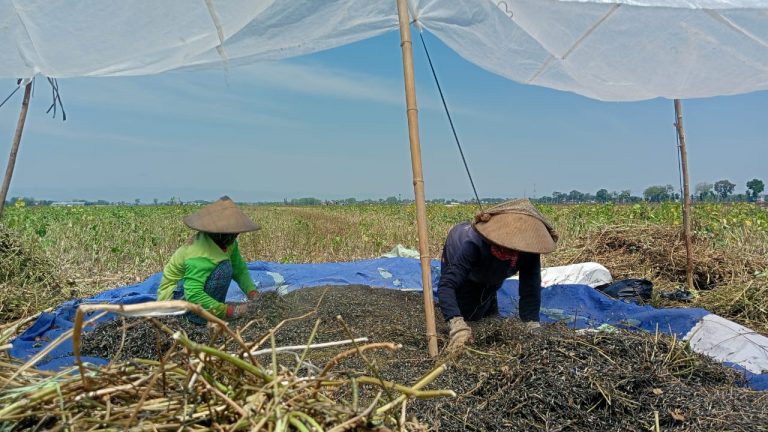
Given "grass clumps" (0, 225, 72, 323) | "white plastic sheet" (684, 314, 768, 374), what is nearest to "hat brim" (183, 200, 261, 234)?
"grass clumps" (0, 225, 72, 323)

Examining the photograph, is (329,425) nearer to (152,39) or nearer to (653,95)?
(152,39)

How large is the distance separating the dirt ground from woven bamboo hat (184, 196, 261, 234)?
25.0 inches

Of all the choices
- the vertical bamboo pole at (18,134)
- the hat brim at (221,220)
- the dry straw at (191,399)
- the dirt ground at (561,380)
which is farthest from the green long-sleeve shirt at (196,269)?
the dry straw at (191,399)

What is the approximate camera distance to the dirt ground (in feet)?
7.22

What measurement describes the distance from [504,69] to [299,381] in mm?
3558

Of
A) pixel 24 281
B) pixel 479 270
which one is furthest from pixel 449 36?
pixel 24 281

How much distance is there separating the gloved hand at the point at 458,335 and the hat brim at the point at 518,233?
1.56 feet

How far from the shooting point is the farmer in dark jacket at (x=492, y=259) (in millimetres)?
3096

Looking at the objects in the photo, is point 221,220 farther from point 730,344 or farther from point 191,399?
point 730,344

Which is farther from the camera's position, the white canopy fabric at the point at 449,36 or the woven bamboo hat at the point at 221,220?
the woven bamboo hat at the point at 221,220

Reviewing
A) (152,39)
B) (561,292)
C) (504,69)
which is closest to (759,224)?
(561,292)

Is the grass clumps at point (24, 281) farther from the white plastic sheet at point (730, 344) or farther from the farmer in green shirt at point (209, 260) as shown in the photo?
the white plastic sheet at point (730, 344)

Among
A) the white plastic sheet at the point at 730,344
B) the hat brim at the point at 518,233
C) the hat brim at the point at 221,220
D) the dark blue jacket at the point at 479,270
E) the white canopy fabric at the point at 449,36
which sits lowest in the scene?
the white plastic sheet at the point at 730,344

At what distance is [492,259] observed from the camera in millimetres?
3453
